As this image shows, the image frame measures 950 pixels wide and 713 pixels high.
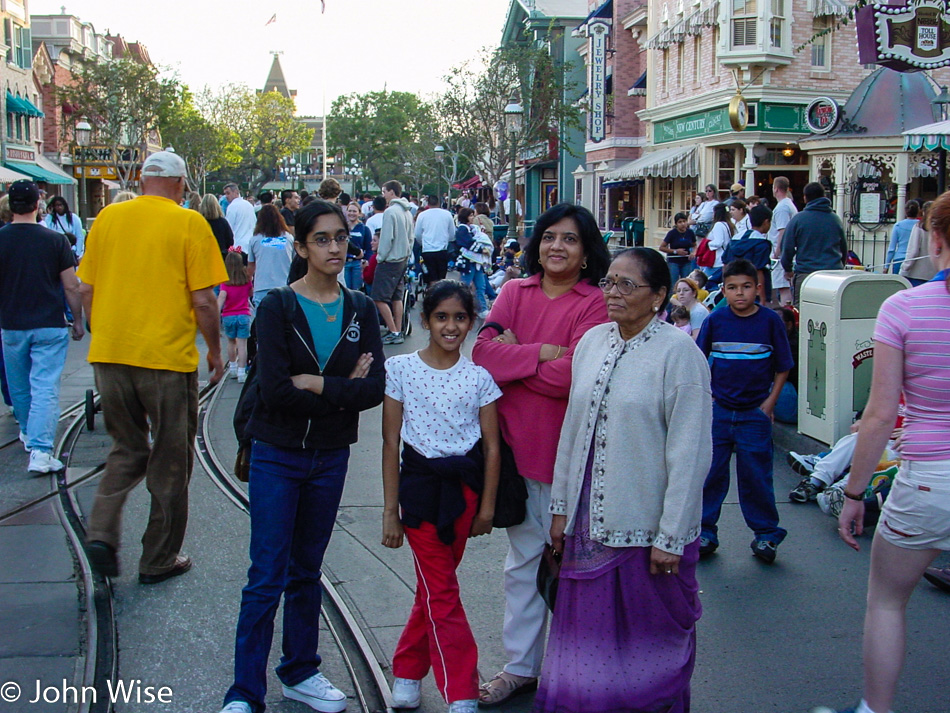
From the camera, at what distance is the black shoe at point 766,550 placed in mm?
5199

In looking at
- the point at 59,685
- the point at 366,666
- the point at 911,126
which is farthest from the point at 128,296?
the point at 911,126

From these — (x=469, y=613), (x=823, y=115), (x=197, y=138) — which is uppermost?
(x=197, y=138)

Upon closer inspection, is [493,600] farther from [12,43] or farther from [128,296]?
[12,43]

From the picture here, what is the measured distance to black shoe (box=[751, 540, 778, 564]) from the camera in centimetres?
520

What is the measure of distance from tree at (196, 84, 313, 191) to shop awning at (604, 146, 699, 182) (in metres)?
46.1

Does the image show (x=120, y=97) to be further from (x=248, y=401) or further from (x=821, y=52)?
(x=248, y=401)

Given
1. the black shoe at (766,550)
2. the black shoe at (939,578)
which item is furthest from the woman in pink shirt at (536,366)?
the black shoe at (939,578)

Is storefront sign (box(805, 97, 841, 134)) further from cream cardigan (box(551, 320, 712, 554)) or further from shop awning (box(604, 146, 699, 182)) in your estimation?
cream cardigan (box(551, 320, 712, 554))

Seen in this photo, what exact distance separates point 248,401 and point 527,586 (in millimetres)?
1228

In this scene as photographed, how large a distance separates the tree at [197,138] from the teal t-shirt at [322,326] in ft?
175

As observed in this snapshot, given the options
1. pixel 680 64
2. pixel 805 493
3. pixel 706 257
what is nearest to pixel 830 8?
pixel 680 64

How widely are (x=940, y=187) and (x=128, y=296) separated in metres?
13.2

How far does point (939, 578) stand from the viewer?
15.7 ft
